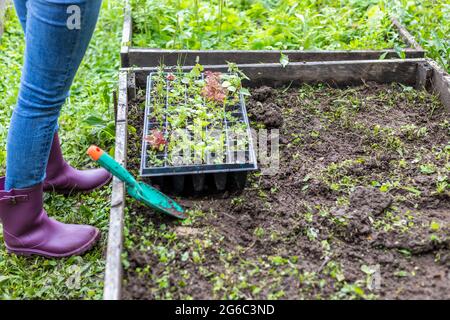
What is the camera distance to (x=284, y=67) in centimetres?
355

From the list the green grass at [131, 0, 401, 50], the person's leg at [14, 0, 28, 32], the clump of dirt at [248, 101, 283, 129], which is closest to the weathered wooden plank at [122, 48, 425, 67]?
the green grass at [131, 0, 401, 50]

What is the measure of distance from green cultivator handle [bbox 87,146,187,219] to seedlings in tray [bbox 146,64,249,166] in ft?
0.58

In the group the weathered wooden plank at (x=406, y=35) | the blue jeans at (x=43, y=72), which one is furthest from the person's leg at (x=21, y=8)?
the weathered wooden plank at (x=406, y=35)

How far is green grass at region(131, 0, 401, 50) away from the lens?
13.1 ft

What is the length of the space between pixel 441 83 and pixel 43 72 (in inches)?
93.5

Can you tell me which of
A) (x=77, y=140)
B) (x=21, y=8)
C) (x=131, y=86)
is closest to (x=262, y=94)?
(x=131, y=86)

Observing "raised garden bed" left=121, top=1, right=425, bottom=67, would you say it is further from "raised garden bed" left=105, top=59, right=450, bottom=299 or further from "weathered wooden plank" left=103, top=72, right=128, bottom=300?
"weathered wooden plank" left=103, top=72, right=128, bottom=300

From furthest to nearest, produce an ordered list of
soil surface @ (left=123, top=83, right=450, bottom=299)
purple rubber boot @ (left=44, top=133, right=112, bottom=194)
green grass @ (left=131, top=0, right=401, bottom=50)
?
green grass @ (left=131, top=0, right=401, bottom=50) → purple rubber boot @ (left=44, top=133, right=112, bottom=194) → soil surface @ (left=123, top=83, right=450, bottom=299)

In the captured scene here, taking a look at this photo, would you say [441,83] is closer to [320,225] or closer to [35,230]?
[320,225]

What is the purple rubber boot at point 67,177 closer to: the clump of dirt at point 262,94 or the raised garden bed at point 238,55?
the raised garden bed at point 238,55

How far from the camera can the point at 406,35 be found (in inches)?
155

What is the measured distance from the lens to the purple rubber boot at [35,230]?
2.44 m
